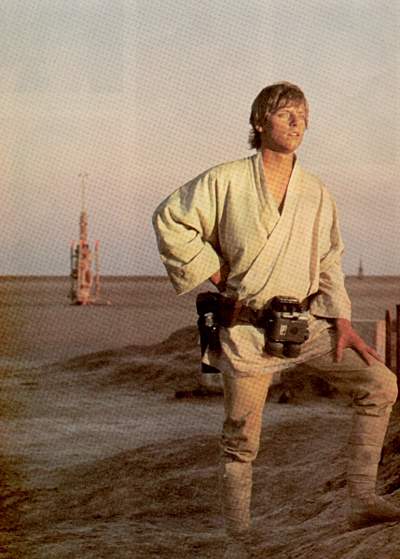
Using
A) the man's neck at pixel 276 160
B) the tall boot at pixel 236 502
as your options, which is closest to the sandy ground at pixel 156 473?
the tall boot at pixel 236 502

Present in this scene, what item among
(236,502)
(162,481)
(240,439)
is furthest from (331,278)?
(162,481)

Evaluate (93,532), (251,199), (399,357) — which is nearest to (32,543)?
(93,532)

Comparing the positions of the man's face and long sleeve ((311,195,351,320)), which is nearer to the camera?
the man's face

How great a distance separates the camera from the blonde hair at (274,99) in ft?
11.4

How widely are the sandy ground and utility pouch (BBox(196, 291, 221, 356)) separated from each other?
825mm

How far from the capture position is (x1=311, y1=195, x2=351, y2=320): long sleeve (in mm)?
3617

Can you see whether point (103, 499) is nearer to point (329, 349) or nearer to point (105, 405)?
point (329, 349)

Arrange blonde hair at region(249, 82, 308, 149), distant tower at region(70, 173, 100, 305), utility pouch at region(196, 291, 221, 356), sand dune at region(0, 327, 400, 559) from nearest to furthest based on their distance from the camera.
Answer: blonde hair at region(249, 82, 308, 149), utility pouch at region(196, 291, 221, 356), sand dune at region(0, 327, 400, 559), distant tower at region(70, 173, 100, 305)

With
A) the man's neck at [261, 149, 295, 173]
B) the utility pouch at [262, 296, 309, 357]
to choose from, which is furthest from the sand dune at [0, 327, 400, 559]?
the man's neck at [261, 149, 295, 173]

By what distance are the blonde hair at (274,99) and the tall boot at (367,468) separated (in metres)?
1.05

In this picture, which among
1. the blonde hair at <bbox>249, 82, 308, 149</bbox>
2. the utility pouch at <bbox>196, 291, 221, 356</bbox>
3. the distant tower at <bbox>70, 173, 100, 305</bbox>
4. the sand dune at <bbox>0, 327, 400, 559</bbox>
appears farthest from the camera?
the distant tower at <bbox>70, 173, 100, 305</bbox>

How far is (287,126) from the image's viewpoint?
11.5 feet

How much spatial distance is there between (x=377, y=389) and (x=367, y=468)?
298mm

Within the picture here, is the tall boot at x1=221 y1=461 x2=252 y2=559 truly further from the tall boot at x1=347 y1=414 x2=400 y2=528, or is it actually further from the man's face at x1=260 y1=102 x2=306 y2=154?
the man's face at x1=260 y1=102 x2=306 y2=154
